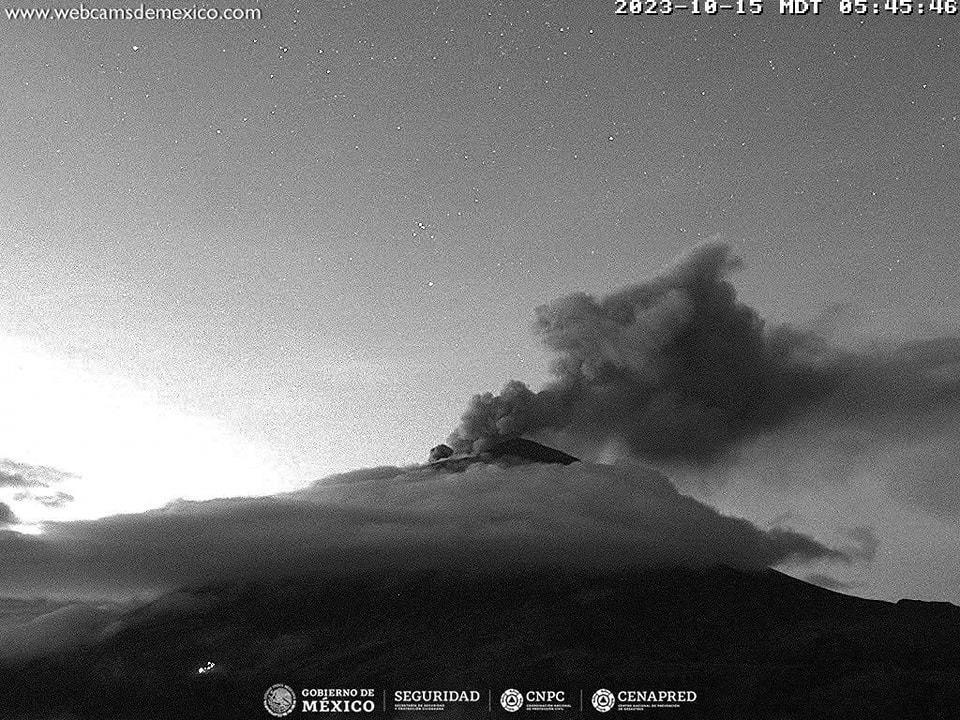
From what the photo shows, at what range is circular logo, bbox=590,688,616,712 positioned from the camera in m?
32.8

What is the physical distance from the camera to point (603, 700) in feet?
112

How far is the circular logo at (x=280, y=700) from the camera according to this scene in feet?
97.4

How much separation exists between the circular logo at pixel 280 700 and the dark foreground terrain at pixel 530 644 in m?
30.9

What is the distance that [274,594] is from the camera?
70.2 metres

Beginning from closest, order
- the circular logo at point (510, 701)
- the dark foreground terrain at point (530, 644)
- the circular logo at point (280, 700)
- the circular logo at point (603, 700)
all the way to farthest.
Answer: the circular logo at point (280, 700) < the circular logo at point (603, 700) < the circular logo at point (510, 701) < the dark foreground terrain at point (530, 644)

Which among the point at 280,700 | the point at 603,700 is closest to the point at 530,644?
the point at 603,700

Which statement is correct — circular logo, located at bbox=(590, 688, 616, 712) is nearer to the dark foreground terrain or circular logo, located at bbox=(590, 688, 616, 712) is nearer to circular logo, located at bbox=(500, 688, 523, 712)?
circular logo, located at bbox=(500, 688, 523, 712)

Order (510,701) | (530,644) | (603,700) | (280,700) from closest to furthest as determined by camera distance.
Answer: (280,700) < (603,700) < (510,701) < (530,644)

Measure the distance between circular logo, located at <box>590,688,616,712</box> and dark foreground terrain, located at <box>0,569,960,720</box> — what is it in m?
22.3

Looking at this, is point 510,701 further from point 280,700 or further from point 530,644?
point 530,644

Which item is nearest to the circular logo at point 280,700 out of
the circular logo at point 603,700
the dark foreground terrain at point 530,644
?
the circular logo at point 603,700

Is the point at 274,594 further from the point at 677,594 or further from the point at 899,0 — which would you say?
the point at 899,0

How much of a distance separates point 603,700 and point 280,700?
12129mm

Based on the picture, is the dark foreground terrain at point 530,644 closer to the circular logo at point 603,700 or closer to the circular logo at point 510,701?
the circular logo at point 603,700
